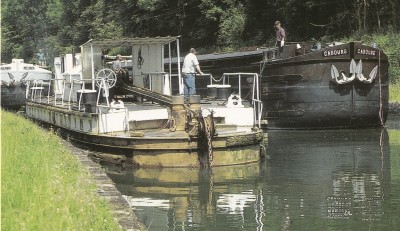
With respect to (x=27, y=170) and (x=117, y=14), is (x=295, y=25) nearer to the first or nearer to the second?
(x=117, y=14)

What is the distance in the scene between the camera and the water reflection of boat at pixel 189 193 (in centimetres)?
998

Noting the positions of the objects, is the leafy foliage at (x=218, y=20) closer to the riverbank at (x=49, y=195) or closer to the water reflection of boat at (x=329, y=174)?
the water reflection of boat at (x=329, y=174)

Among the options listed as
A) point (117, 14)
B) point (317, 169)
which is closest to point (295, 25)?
point (117, 14)

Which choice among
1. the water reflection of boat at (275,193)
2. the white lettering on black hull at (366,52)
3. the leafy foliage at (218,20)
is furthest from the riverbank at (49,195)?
the leafy foliage at (218,20)

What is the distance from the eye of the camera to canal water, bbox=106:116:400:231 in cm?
950

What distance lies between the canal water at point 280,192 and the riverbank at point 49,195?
1.35 meters

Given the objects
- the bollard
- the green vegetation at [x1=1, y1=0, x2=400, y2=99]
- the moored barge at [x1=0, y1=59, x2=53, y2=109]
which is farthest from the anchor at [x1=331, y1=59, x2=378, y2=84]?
the moored barge at [x1=0, y1=59, x2=53, y2=109]

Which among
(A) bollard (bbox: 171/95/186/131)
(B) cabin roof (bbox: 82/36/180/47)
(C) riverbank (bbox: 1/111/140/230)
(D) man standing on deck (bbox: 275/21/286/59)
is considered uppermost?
(D) man standing on deck (bbox: 275/21/286/59)

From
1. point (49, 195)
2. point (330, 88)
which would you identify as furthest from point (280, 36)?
point (49, 195)

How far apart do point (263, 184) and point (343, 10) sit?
2618cm

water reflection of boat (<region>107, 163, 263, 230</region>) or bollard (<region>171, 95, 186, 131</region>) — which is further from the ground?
bollard (<region>171, 95, 186, 131</region>)

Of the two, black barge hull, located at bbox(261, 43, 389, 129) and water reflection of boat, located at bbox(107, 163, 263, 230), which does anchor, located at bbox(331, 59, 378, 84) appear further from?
water reflection of boat, located at bbox(107, 163, 263, 230)

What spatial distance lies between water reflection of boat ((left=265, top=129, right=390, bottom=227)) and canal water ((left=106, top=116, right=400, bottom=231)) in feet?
0.05

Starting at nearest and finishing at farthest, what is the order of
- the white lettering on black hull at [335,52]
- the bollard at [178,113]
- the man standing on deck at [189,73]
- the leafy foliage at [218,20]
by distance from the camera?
the bollard at [178,113] < the man standing on deck at [189,73] < the white lettering on black hull at [335,52] < the leafy foliage at [218,20]
